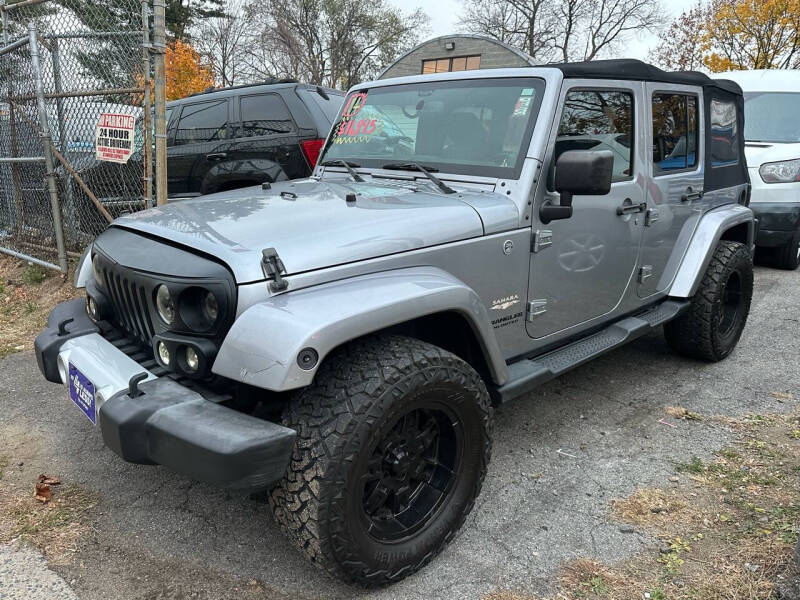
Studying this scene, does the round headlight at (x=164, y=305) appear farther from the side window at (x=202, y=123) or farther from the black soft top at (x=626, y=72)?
the side window at (x=202, y=123)

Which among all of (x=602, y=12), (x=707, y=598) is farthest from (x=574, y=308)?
(x=602, y=12)

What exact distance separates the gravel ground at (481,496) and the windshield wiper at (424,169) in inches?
54.7

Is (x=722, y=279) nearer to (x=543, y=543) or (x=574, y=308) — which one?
(x=574, y=308)

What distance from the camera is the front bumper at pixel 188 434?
70.0 inches

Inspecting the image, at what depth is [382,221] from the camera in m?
2.37

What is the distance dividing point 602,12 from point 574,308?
3359 cm

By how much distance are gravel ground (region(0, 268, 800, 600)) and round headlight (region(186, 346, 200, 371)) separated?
828mm

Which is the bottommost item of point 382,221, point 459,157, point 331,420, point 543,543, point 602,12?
point 543,543

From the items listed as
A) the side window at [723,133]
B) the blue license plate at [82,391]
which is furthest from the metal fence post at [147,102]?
the side window at [723,133]

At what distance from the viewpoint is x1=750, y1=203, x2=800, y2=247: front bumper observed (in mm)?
6910

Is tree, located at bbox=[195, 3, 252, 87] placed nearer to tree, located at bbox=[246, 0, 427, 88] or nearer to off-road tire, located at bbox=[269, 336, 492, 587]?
tree, located at bbox=[246, 0, 427, 88]

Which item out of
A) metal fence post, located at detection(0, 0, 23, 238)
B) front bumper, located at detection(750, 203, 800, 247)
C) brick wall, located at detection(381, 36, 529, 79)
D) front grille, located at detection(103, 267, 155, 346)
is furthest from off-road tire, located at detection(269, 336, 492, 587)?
brick wall, located at detection(381, 36, 529, 79)

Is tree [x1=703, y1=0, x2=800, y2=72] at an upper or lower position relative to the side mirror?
upper

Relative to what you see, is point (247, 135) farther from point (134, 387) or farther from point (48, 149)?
point (134, 387)
